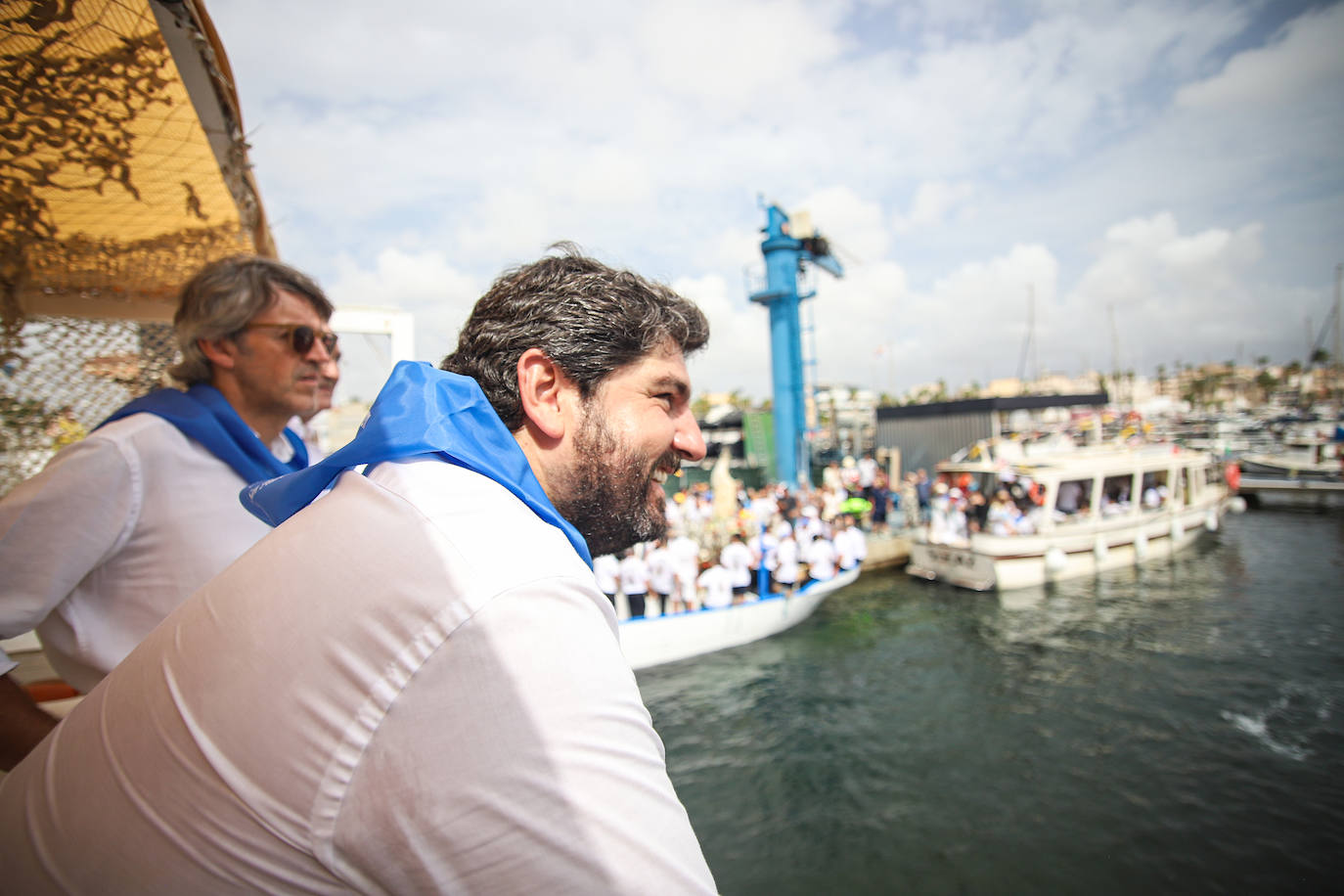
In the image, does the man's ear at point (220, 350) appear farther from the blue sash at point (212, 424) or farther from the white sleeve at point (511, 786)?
the white sleeve at point (511, 786)

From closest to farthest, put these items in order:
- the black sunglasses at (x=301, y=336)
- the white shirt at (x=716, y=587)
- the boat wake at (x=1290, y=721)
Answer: the black sunglasses at (x=301, y=336) < the boat wake at (x=1290, y=721) < the white shirt at (x=716, y=587)

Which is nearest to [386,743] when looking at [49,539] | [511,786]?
[511,786]

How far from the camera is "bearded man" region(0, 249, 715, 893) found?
1.89ft

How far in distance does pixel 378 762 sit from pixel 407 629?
127 millimetres

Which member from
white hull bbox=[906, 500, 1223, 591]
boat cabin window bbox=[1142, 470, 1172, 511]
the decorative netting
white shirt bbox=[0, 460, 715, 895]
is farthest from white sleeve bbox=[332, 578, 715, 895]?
boat cabin window bbox=[1142, 470, 1172, 511]

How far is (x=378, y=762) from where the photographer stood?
1.94ft

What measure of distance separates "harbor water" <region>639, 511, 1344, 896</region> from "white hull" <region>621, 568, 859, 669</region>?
9.4 inches

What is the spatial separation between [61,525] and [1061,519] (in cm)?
1789

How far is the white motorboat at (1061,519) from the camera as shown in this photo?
14.5m

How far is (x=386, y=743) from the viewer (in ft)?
1.94

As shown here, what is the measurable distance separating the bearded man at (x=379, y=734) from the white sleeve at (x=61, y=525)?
741 mm

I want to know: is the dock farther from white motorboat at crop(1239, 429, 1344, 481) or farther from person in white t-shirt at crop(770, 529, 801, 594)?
person in white t-shirt at crop(770, 529, 801, 594)

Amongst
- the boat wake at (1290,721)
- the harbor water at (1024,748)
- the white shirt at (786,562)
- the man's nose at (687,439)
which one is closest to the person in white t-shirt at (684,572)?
the harbor water at (1024,748)

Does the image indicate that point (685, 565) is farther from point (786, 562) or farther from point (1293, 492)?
point (1293, 492)
